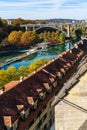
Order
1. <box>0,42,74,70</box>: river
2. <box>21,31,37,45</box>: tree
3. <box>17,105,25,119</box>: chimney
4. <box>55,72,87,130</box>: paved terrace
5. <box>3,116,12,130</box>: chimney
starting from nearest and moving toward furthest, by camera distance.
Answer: <box>55,72,87,130</box>: paved terrace
<box>3,116,12,130</box>: chimney
<box>17,105,25,119</box>: chimney
<box>0,42,74,70</box>: river
<box>21,31,37,45</box>: tree

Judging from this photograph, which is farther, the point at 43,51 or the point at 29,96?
the point at 43,51

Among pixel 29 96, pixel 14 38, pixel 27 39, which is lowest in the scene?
pixel 27 39

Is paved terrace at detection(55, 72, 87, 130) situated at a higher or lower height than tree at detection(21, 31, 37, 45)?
higher

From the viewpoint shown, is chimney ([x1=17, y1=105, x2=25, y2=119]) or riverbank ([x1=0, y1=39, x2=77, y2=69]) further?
riverbank ([x1=0, y1=39, x2=77, y2=69])

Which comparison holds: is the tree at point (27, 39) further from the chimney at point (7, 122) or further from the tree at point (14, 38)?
the chimney at point (7, 122)

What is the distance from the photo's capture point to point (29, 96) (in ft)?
111

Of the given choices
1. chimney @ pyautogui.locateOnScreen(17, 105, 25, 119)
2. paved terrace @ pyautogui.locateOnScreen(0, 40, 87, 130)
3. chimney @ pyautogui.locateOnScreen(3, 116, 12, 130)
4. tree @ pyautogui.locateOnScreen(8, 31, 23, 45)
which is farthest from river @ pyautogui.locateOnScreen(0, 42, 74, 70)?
chimney @ pyautogui.locateOnScreen(3, 116, 12, 130)

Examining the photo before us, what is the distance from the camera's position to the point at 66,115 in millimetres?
24734

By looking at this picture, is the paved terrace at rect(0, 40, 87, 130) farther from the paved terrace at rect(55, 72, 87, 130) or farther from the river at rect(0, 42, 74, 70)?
the river at rect(0, 42, 74, 70)

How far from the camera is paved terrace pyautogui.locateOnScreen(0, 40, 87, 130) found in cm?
2903

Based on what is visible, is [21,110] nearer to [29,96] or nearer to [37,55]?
[29,96]

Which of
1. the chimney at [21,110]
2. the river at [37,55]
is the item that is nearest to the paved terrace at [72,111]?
the chimney at [21,110]

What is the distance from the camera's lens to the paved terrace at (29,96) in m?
29.0

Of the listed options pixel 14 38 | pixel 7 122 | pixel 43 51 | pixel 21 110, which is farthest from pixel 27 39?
pixel 7 122
